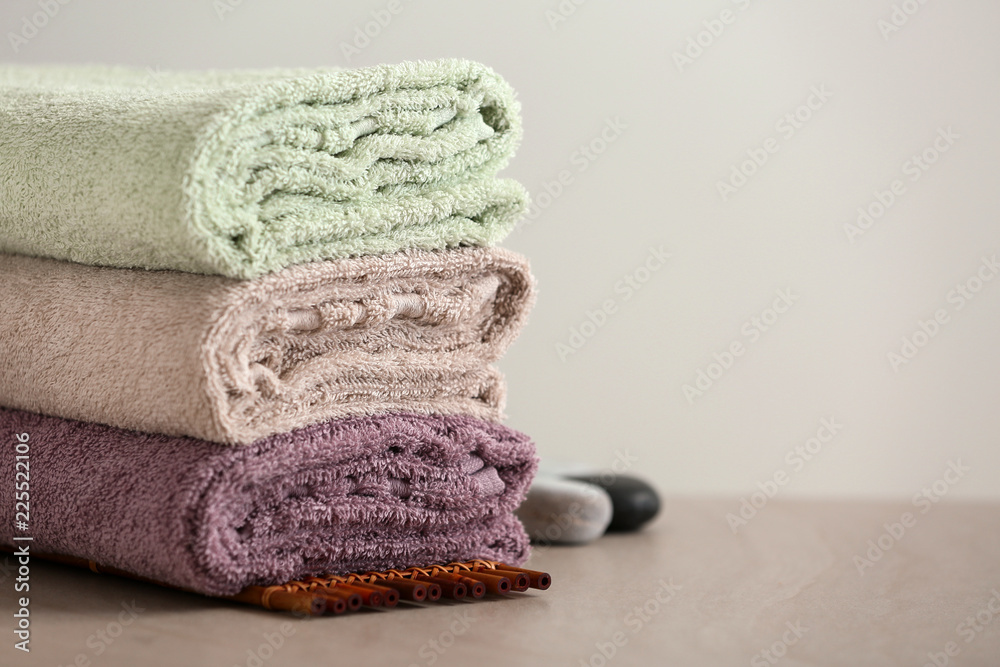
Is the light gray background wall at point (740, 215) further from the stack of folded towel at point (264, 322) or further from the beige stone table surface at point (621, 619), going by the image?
the stack of folded towel at point (264, 322)

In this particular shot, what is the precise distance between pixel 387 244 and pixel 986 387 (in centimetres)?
110

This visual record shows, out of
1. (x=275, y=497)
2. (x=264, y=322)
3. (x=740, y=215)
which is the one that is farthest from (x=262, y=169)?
(x=740, y=215)

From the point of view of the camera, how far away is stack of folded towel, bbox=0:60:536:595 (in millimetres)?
717

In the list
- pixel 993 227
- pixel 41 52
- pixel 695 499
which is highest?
pixel 993 227

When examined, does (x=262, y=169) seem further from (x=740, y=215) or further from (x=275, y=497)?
(x=740, y=215)

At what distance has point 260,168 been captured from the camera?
2.38 feet

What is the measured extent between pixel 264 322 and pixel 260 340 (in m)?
0.02

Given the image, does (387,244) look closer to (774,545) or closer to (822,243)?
(774,545)

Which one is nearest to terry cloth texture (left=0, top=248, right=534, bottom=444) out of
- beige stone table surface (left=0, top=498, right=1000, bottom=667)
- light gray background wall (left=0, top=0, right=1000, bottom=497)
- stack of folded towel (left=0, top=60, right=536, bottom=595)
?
stack of folded towel (left=0, top=60, right=536, bottom=595)

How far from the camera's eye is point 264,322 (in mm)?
738

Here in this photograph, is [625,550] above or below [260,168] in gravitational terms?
below

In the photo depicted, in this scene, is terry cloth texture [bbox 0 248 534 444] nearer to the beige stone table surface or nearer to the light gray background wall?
the beige stone table surface

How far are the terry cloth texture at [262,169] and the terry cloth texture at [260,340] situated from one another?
0.06 feet

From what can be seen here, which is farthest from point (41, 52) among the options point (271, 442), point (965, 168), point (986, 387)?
point (986, 387)
